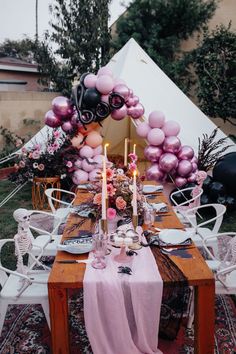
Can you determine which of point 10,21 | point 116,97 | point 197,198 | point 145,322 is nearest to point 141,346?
point 145,322

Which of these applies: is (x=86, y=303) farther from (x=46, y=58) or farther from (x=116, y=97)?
(x=46, y=58)

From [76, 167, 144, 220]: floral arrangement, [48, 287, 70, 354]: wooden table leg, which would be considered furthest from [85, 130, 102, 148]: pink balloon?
[48, 287, 70, 354]: wooden table leg

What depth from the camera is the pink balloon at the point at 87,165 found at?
5.76 metres

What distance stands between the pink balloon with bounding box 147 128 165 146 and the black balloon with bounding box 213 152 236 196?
3.37 feet

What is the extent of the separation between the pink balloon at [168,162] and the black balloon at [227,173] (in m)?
0.72

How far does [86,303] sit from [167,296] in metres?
0.49

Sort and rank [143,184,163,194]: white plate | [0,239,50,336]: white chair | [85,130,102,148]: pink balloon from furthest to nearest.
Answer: [85,130,102,148]: pink balloon < [143,184,163,194]: white plate < [0,239,50,336]: white chair

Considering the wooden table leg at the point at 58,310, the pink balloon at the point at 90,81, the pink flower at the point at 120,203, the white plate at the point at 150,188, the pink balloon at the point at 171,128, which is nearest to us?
the wooden table leg at the point at 58,310

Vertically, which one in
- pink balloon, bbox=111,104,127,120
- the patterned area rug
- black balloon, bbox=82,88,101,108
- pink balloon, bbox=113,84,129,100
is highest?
pink balloon, bbox=113,84,129,100

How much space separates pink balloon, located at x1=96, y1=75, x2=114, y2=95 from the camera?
5.36 m

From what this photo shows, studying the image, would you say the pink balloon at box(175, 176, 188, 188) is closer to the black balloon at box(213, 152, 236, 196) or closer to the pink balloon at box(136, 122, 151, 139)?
the black balloon at box(213, 152, 236, 196)

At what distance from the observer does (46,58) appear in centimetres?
1242

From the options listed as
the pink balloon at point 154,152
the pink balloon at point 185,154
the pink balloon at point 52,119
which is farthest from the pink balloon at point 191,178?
the pink balloon at point 52,119

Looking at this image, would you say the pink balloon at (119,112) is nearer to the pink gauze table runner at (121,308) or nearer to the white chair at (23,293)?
the white chair at (23,293)
